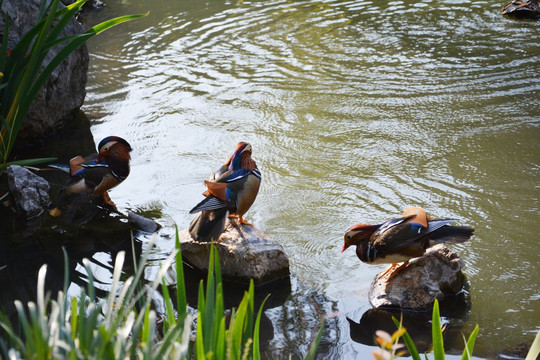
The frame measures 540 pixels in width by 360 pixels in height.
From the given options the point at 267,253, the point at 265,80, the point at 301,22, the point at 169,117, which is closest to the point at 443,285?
the point at 267,253

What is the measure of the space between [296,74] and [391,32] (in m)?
1.95

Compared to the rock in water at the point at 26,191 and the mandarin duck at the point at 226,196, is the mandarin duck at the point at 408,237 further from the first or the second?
the rock in water at the point at 26,191

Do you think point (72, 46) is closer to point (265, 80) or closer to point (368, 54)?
point (265, 80)

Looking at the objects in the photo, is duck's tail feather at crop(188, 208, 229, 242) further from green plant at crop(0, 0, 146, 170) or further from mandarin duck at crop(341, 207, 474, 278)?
green plant at crop(0, 0, 146, 170)

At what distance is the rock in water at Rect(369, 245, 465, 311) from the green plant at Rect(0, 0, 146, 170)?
9.14ft

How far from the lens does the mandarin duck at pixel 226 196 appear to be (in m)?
3.78

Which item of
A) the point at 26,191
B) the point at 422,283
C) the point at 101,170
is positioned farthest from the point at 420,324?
the point at 26,191

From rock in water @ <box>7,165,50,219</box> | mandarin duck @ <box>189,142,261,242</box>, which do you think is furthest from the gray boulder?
mandarin duck @ <box>189,142,261,242</box>

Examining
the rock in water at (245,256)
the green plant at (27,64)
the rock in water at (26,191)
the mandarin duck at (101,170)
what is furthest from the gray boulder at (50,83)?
the rock in water at (245,256)

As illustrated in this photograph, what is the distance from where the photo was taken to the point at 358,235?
11.9 ft

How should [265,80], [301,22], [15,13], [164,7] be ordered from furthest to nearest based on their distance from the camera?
[164,7] → [301,22] → [265,80] → [15,13]

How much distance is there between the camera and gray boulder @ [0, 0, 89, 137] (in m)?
5.74

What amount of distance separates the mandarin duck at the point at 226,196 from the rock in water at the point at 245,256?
0.10 meters

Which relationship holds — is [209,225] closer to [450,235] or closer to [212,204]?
[212,204]
